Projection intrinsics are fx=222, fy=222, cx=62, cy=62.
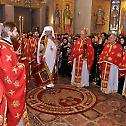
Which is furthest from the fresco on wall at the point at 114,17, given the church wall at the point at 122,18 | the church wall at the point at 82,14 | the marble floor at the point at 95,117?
the marble floor at the point at 95,117

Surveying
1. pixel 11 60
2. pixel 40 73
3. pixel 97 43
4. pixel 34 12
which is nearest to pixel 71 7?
pixel 34 12

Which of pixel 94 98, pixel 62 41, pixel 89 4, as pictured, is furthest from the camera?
pixel 89 4

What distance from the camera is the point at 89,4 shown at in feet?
44.7

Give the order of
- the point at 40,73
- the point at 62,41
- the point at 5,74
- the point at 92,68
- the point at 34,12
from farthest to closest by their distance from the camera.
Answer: the point at 34,12, the point at 62,41, the point at 92,68, the point at 40,73, the point at 5,74

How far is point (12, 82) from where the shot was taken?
2531mm

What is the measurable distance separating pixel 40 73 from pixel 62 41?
2.06 m

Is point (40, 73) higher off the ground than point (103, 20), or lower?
lower

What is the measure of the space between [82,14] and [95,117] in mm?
10268

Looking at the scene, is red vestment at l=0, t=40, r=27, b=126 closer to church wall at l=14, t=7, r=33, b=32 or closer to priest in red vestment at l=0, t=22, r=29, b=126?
priest in red vestment at l=0, t=22, r=29, b=126

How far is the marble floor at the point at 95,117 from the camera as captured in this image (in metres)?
4.25

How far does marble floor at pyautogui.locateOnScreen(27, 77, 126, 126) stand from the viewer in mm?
4246

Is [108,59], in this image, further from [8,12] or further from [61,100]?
[8,12]

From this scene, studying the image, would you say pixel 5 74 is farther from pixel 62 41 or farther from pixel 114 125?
pixel 62 41

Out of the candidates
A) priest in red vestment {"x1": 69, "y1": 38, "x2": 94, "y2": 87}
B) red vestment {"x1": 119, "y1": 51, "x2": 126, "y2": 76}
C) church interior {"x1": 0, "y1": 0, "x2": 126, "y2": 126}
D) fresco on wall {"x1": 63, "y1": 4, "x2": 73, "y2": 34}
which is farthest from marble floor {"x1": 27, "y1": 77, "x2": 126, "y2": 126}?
fresco on wall {"x1": 63, "y1": 4, "x2": 73, "y2": 34}
